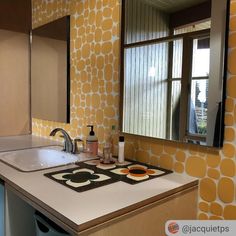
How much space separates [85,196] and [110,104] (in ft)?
2.60

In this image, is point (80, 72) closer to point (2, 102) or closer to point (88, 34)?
point (88, 34)

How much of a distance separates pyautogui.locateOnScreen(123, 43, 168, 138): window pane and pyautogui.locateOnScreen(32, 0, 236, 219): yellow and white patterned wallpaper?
0.07m

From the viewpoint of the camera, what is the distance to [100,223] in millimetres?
885

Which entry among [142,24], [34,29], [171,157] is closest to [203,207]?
[171,157]

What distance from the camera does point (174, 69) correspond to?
1344mm

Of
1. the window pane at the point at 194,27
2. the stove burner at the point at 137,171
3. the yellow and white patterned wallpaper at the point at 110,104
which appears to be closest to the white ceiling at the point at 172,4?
the window pane at the point at 194,27

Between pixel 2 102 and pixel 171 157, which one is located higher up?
pixel 2 102

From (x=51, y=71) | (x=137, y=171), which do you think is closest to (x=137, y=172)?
(x=137, y=171)

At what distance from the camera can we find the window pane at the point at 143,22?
1.40 meters

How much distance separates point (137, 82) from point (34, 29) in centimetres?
132

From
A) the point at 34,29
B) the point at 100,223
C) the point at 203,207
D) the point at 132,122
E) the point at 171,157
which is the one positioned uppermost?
the point at 34,29

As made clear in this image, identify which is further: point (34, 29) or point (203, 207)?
point (34, 29)

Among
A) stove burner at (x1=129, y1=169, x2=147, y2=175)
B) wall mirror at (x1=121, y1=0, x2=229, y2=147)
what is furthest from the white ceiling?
stove burner at (x1=129, y1=169, x2=147, y2=175)

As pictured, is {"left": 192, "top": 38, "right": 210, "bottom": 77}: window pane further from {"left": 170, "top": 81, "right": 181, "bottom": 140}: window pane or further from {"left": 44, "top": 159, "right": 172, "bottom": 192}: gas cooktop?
{"left": 44, "top": 159, "right": 172, "bottom": 192}: gas cooktop
